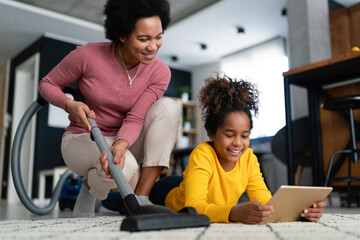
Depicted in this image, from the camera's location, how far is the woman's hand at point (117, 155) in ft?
3.70

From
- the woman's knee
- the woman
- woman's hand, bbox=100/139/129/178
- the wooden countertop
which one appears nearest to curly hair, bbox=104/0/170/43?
the woman

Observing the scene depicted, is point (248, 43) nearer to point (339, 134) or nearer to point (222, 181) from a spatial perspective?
point (339, 134)

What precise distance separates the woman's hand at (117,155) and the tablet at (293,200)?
46 cm

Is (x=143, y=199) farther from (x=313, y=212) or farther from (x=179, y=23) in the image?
(x=179, y=23)

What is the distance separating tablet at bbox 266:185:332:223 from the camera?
969mm

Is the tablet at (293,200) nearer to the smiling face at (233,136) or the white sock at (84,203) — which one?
the smiling face at (233,136)

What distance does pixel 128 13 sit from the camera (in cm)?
138

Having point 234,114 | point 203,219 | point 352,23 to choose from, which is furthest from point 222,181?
point 352,23

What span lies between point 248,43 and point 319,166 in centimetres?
324

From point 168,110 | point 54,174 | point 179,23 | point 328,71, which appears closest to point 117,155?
point 168,110

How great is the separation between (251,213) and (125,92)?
2.48 feet

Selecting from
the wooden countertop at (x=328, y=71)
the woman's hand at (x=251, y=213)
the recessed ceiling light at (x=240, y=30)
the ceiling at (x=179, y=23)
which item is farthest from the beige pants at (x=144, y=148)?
the recessed ceiling light at (x=240, y=30)

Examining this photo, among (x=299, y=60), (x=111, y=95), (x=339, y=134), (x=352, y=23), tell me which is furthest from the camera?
(x=352, y=23)

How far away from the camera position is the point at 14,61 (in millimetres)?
6109
